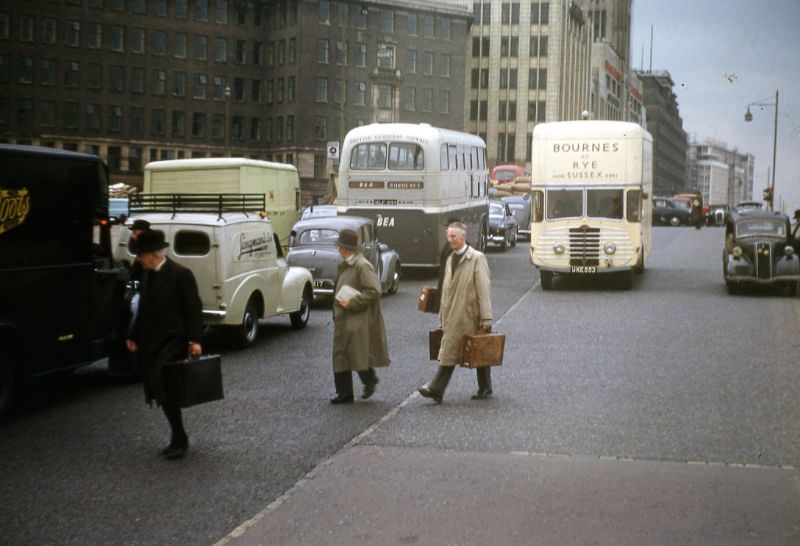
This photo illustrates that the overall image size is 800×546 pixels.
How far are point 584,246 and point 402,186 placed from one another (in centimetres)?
553

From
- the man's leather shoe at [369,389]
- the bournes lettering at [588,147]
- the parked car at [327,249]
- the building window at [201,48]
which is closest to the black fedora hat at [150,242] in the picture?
the man's leather shoe at [369,389]

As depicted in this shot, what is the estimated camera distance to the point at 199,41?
3873 inches

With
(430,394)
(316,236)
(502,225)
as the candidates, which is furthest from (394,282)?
(502,225)

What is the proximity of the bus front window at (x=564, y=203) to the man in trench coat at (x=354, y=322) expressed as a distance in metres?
15.3

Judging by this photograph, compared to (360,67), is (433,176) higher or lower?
lower

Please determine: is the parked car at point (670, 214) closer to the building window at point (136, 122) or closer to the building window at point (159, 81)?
the building window at point (159, 81)

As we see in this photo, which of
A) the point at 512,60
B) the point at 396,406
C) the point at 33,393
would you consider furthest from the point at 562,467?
the point at 512,60

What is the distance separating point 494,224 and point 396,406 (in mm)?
31247

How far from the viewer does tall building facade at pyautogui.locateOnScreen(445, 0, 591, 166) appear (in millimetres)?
121312

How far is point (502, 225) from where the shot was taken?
42.6m

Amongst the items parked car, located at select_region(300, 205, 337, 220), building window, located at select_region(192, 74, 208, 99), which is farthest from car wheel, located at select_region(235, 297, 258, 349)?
building window, located at select_region(192, 74, 208, 99)

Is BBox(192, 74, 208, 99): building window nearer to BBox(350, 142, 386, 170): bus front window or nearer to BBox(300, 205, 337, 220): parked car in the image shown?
BBox(300, 205, 337, 220): parked car

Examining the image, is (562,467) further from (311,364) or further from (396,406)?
(311,364)

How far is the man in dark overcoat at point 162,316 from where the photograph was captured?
898cm
